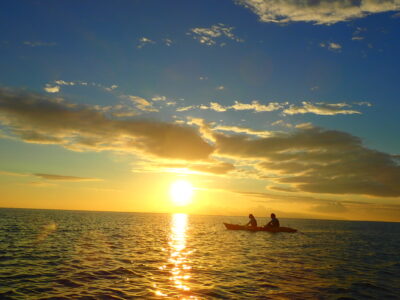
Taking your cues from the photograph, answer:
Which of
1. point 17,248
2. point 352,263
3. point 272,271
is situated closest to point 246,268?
point 272,271

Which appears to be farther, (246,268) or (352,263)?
(352,263)

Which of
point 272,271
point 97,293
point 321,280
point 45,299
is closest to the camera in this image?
point 45,299

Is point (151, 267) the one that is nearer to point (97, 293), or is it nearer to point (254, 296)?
point (97, 293)

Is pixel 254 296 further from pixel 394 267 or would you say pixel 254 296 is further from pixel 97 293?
pixel 394 267

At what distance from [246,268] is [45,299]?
14068 mm

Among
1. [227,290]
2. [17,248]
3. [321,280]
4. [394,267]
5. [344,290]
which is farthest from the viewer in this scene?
[17,248]

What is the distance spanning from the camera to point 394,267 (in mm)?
26391

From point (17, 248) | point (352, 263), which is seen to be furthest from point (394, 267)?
point (17, 248)

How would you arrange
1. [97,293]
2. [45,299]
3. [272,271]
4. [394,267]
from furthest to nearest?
[394,267] → [272,271] → [97,293] → [45,299]

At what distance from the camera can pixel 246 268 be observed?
22.6 meters

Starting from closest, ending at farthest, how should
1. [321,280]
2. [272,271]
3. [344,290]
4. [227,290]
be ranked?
[227,290]
[344,290]
[321,280]
[272,271]

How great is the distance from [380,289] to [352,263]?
393 inches

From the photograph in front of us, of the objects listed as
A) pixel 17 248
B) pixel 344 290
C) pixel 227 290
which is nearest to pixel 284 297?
pixel 227 290

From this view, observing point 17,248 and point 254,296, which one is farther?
point 17,248
